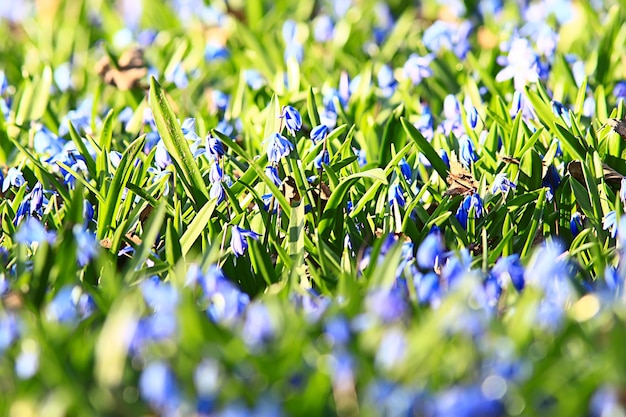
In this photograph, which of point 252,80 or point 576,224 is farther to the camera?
point 252,80

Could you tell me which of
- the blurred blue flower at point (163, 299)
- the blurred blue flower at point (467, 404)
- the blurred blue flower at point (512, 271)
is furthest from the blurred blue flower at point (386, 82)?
the blurred blue flower at point (467, 404)

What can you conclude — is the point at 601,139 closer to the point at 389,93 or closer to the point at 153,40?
the point at 389,93

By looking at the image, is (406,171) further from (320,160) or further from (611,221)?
(611,221)

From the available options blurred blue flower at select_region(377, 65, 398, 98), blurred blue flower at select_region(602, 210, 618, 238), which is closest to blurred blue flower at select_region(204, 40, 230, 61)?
blurred blue flower at select_region(377, 65, 398, 98)

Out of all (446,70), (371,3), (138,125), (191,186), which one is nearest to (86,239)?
(191,186)

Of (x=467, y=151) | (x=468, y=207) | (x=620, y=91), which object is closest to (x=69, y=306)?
(x=468, y=207)

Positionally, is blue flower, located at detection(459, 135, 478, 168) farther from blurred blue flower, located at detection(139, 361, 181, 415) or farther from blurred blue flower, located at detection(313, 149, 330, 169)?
blurred blue flower, located at detection(139, 361, 181, 415)

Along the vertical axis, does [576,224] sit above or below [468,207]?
below
